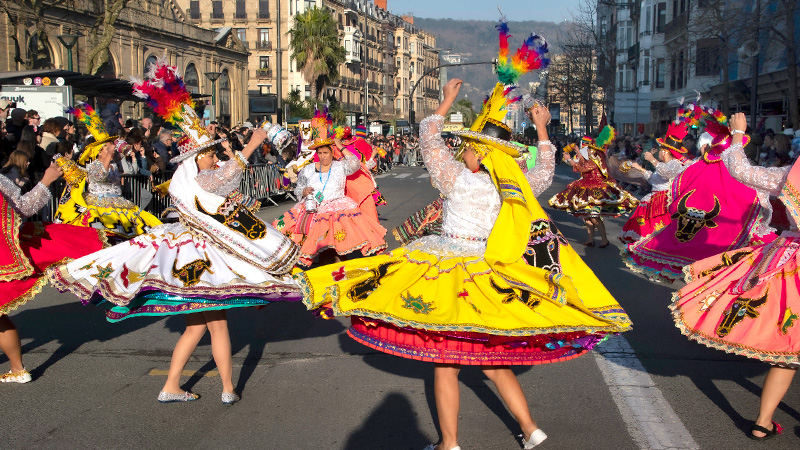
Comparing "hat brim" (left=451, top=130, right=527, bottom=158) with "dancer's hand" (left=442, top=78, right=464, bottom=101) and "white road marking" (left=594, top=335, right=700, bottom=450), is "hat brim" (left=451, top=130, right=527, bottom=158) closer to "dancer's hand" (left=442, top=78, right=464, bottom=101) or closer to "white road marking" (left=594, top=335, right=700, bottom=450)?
"dancer's hand" (left=442, top=78, right=464, bottom=101)

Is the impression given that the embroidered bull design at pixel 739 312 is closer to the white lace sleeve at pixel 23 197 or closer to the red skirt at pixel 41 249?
the red skirt at pixel 41 249

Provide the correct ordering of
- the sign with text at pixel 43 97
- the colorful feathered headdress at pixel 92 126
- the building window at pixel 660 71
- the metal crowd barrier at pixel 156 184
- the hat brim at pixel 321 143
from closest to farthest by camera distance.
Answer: the colorful feathered headdress at pixel 92 126, the hat brim at pixel 321 143, the metal crowd barrier at pixel 156 184, the sign with text at pixel 43 97, the building window at pixel 660 71

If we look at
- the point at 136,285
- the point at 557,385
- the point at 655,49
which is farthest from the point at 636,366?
the point at 655,49

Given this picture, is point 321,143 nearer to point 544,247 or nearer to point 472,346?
point 544,247

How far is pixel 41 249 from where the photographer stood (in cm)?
612

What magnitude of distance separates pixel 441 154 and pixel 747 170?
2.08 meters

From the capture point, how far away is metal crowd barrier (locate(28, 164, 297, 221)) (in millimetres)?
12469


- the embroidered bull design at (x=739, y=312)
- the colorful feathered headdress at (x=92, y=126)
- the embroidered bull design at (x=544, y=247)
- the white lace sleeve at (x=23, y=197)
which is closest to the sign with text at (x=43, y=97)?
the colorful feathered headdress at (x=92, y=126)

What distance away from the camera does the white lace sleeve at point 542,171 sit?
473 centimetres

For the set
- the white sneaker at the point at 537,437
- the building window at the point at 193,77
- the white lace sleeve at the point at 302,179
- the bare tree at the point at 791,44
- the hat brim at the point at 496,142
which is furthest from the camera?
the building window at the point at 193,77

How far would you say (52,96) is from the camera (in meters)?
16.5

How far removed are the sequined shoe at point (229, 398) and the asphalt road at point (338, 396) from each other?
0.06m

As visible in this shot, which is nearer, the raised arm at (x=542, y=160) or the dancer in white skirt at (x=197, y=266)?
the raised arm at (x=542, y=160)

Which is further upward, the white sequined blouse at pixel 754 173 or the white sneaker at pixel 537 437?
the white sequined blouse at pixel 754 173
